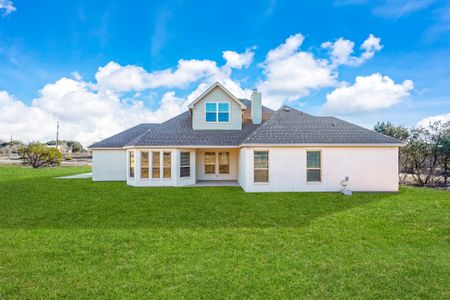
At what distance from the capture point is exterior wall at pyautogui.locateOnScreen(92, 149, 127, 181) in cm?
1798

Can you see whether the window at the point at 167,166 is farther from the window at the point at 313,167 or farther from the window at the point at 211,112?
the window at the point at 313,167

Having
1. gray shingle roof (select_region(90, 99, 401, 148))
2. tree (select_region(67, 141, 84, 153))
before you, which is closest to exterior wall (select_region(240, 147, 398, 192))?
gray shingle roof (select_region(90, 99, 401, 148))

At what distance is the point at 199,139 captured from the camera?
15398 mm

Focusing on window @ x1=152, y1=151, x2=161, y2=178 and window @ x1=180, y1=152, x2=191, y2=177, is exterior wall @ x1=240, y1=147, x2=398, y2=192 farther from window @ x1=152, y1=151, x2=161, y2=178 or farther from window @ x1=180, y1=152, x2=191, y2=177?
window @ x1=152, y1=151, x2=161, y2=178

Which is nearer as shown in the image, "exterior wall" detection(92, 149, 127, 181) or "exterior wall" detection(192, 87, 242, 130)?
"exterior wall" detection(192, 87, 242, 130)

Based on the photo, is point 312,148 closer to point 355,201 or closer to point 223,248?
point 355,201

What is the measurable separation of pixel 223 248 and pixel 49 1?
740 inches

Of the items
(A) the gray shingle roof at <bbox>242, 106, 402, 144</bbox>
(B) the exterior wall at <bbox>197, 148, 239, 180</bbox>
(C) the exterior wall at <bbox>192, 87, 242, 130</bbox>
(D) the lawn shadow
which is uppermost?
(C) the exterior wall at <bbox>192, 87, 242, 130</bbox>

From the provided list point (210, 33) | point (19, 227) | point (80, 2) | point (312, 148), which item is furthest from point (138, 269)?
point (210, 33)

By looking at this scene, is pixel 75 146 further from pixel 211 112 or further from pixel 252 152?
pixel 252 152

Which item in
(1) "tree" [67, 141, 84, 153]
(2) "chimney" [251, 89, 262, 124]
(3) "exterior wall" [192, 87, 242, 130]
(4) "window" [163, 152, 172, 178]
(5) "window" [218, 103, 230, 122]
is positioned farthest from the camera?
(1) "tree" [67, 141, 84, 153]

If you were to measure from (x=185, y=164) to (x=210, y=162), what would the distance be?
2.79m

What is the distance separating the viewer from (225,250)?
16.9 ft

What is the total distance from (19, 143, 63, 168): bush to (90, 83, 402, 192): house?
18002 millimetres
